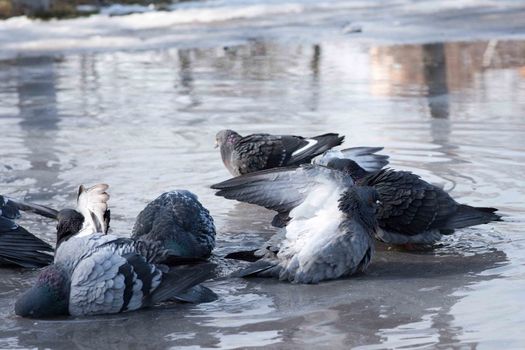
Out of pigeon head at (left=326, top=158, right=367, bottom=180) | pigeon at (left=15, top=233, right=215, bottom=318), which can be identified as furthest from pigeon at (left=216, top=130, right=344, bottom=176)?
pigeon at (left=15, top=233, right=215, bottom=318)

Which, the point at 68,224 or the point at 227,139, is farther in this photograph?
the point at 227,139

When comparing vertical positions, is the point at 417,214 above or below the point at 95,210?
below

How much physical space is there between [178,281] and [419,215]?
1.59m

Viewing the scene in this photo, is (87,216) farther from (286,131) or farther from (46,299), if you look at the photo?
(286,131)

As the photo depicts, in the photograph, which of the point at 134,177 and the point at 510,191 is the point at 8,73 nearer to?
Answer: the point at 134,177

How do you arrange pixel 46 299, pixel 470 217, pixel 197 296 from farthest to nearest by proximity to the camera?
pixel 470 217 → pixel 197 296 → pixel 46 299

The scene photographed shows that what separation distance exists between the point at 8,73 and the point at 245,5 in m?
8.65

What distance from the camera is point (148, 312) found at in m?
5.03

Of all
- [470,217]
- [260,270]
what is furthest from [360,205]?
[470,217]

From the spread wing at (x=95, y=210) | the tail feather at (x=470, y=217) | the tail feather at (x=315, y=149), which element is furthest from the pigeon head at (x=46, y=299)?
the tail feather at (x=315, y=149)

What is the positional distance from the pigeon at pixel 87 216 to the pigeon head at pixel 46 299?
1.92 feet

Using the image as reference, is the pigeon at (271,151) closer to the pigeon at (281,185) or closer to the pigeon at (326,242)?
the pigeon at (281,185)

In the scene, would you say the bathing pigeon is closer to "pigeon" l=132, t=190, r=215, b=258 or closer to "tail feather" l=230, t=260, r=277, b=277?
"tail feather" l=230, t=260, r=277, b=277

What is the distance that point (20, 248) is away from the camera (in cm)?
582
